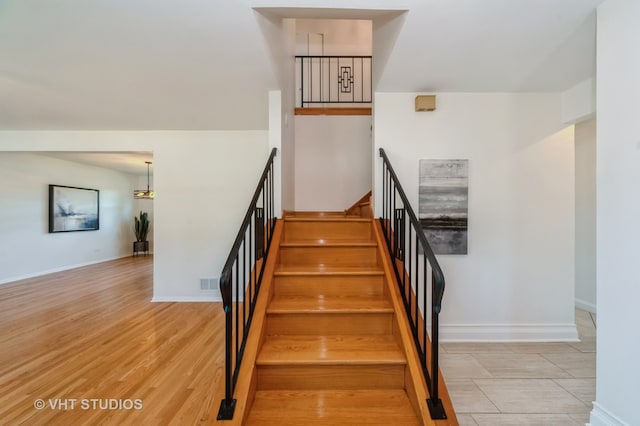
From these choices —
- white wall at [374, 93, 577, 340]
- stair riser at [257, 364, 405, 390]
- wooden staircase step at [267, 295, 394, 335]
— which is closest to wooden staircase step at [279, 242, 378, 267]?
wooden staircase step at [267, 295, 394, 335]

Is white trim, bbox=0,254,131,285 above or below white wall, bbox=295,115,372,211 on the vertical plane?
below

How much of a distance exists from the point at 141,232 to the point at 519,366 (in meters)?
9.09

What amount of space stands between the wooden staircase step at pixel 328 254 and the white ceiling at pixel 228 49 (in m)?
1.58

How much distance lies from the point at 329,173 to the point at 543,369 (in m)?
3.25

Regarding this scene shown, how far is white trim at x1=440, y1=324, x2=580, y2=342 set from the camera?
115 inches

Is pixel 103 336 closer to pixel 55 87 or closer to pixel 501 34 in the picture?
pixel 55 87

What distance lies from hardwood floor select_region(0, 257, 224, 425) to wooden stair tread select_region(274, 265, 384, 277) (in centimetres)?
96

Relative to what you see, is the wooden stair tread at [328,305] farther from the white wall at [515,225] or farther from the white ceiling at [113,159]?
the white ceiling at [113,159]

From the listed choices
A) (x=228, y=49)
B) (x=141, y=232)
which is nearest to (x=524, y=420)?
(x=228, y=49)

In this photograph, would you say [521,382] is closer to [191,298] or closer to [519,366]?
[519,366]

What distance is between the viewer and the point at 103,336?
301 cm

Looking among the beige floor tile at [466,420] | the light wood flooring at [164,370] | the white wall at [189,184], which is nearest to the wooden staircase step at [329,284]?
the light wood flooring at [164,370]

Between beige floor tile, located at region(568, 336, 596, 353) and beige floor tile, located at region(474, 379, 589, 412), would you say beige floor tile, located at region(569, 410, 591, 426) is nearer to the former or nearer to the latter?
beige floor tile, located at region(474, 379, 589, 412)
